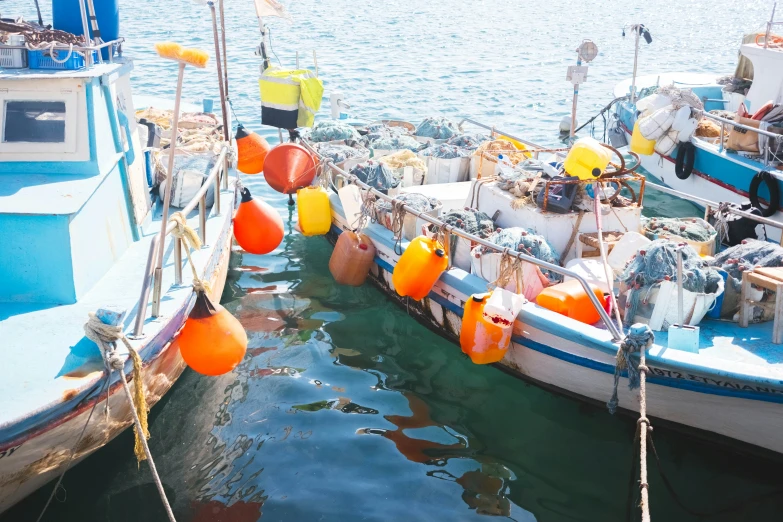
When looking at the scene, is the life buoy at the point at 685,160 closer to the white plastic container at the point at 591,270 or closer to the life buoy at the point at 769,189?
the life buoy at the point at 769,189

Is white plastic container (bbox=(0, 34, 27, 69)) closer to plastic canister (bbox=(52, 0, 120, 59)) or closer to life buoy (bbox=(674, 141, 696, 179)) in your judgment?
plastic canister (bbox=(52, 0, 120, 59))

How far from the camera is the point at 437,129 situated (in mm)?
11445

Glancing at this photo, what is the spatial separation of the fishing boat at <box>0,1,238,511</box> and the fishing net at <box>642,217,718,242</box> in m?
4.55

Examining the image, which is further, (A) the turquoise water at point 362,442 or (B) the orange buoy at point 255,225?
(B) the orange buoy at point 255,225

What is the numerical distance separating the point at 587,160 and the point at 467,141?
3.47 metres

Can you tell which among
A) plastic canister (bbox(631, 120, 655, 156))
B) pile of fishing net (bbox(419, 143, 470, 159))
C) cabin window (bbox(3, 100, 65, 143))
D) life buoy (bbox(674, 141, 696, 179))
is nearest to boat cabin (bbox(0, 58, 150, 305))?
cabin window (bbox(3, 100, 65, 143))

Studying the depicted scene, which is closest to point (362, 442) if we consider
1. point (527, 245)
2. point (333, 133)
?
point (527, 245)

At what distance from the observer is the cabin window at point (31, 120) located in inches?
254

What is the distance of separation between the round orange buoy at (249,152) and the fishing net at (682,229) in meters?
5.42

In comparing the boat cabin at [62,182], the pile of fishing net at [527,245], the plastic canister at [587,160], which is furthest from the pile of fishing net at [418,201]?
the boat cabin at [62,182]

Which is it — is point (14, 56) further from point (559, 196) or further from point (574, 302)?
point (574, 302)

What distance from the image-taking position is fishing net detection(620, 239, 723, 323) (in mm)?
6469

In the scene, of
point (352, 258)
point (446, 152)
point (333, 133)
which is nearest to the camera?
point (352, 258)

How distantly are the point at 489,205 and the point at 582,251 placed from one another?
4.01 feet
